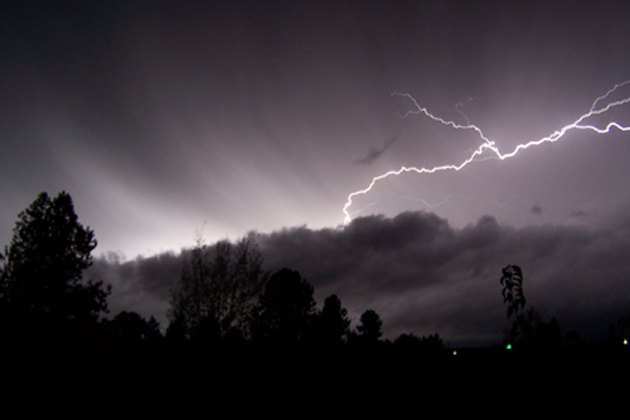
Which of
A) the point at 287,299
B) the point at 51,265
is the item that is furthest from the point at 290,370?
the point at 287,299

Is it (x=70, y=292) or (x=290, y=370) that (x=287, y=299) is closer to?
(x=70, y=292)

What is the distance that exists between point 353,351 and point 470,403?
170cm

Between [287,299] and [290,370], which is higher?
[287,299]

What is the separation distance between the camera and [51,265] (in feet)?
83.1

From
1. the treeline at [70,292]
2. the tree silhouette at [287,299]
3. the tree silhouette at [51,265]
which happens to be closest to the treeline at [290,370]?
the treeline at [70,292]

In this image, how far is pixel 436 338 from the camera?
19.3 feet

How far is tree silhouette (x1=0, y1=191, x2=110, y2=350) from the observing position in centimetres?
2431

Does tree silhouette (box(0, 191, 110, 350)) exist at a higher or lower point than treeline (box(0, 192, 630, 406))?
higher

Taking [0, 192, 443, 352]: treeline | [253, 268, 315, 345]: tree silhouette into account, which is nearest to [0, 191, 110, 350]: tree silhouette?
[0, 192, 443, 352]: treeline

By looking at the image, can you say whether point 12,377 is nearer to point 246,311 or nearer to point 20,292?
point 246,311

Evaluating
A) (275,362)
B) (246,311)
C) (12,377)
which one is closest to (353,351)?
(275,362)

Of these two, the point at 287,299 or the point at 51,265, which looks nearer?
the point at 51,265

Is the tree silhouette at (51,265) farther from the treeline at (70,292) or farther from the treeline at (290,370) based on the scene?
the treeline at (290,370)

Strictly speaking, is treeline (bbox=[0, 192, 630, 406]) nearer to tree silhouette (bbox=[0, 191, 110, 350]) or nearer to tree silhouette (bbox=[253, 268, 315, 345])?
tree silhouette (bbox=[0, 191, 110, 350])
